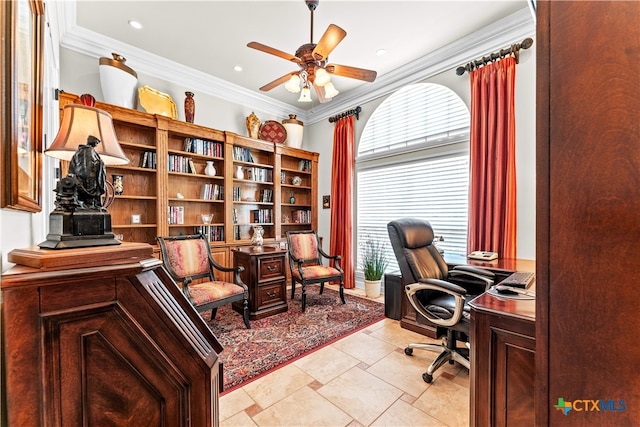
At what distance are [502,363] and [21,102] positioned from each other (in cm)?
192

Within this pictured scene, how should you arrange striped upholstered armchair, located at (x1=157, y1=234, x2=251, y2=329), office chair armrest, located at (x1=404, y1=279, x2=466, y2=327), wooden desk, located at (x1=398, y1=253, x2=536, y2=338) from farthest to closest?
1. striped upholstered armchair, located at (x1=157, y1=234, x2=251, y2=329)
2. wooden desk, located at (x1=398, y1=253, x2=536, y2=338)
3. office chair armrest, located at (x1=404, y1=279, x2=466, y2=327)

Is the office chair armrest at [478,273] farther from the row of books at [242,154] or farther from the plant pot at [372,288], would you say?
the row of books at [242,154]

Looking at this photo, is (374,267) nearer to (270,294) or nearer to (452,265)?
(452,265)

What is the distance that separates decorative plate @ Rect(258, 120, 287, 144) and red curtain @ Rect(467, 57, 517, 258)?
110 inches

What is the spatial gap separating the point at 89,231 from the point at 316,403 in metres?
1.54

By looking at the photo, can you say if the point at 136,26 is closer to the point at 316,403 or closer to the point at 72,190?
the point at 72,190

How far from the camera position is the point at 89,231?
788mm

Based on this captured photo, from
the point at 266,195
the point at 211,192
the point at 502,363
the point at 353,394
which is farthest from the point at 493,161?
the point at 211,192

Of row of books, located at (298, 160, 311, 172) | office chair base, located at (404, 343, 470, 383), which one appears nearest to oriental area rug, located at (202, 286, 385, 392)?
office chair base, located at (404, 343, 470, 383)

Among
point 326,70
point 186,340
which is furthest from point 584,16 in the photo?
point 326,70

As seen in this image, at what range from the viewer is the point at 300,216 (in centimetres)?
468

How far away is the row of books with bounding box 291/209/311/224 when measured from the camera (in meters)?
4.67

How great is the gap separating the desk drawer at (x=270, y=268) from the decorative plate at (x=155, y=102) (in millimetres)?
2151

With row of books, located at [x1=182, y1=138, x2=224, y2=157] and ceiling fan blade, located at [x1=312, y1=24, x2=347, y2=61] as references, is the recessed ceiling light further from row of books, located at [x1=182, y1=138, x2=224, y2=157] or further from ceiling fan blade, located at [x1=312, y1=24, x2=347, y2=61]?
ceiling fan blade, located at [x1=312, y1=24, x2=347, y2=61]
